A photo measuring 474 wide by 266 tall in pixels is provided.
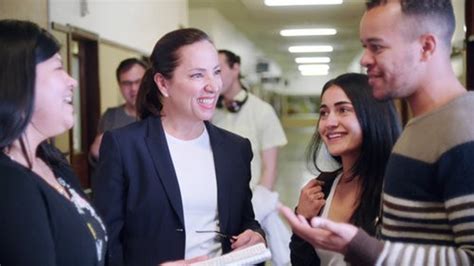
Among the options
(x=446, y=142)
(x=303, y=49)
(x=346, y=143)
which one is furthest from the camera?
(x=303, y=49)

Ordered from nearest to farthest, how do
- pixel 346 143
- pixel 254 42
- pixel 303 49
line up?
pixel 346 143 → pixel 254 42 → pixel 303 49

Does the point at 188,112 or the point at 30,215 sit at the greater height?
the point at 188,112

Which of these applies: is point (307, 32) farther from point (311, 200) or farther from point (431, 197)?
point (431, 197)

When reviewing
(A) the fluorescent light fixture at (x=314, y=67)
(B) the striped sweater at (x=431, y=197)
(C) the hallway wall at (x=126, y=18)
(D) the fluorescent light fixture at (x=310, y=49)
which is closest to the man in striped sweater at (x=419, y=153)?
(B) the striped sweater at (x=431, y=197)

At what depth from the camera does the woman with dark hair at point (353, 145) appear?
165cm

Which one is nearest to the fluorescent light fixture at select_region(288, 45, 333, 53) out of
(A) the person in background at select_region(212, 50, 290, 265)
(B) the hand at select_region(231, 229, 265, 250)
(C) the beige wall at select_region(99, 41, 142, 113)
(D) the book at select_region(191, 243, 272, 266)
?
(C) the beige wall at select_region(99, 41, 142, 113)

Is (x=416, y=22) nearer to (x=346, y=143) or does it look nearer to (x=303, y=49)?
(x=346, y=143)

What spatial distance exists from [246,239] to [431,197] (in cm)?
79

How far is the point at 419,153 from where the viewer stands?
43.0 inches

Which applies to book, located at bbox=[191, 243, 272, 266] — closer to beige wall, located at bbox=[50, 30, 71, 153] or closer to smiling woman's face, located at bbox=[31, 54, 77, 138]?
smiling woman's face, located at bbox=[31, 54, 77, 138]

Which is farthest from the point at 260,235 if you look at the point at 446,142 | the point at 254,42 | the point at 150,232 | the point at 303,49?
the point at 303,49

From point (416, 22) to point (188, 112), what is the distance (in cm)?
86

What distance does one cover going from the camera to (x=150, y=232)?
5.58 feet

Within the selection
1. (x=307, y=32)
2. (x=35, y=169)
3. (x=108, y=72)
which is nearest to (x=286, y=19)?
(x=307, y=32)
